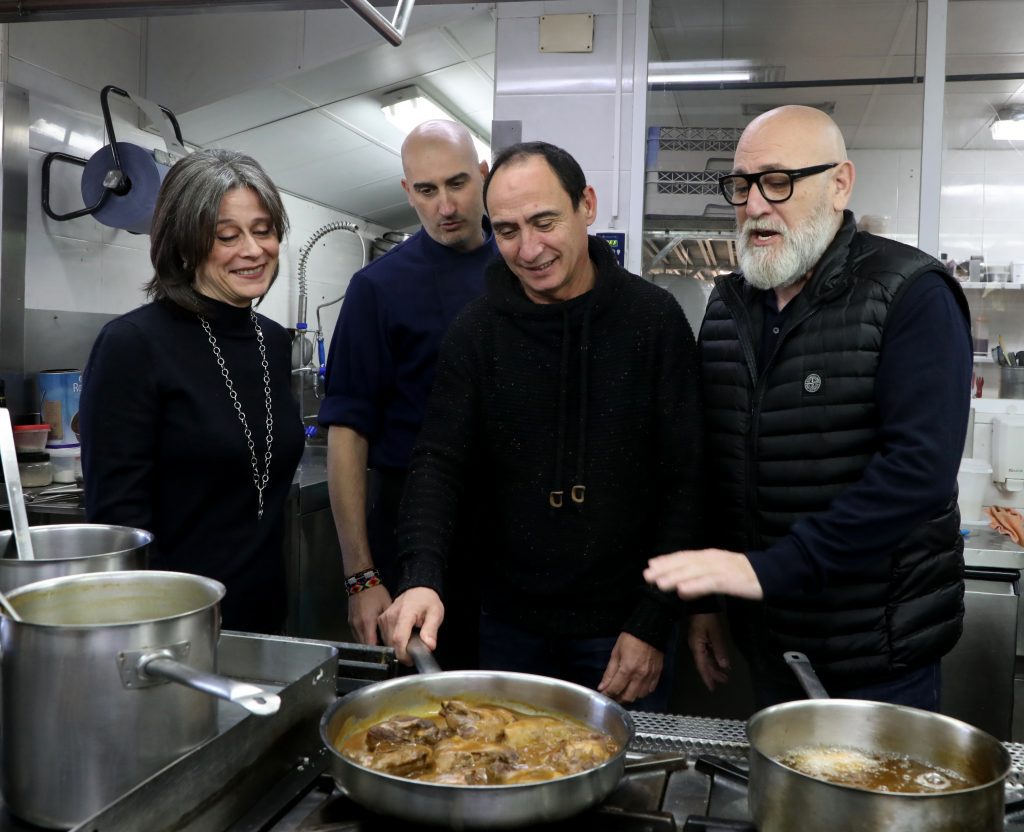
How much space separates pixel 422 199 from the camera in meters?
2.10

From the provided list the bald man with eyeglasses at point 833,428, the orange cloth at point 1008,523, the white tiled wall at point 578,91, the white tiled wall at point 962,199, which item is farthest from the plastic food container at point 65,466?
the orange cloth at point 1008,523

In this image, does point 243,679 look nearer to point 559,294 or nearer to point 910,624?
point 559,294

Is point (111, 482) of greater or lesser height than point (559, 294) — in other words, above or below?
below

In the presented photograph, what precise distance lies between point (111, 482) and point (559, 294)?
892 millimetres

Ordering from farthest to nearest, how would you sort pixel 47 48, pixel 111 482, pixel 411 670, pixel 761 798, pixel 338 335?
pixel 47 48 → pixel 338 335 → pixel 411 670 → pixel 111 482 → pixel 761 798

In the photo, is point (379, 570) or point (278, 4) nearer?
point (379, 570)

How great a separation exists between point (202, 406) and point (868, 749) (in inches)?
47.7

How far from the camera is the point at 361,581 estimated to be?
6.72 feet

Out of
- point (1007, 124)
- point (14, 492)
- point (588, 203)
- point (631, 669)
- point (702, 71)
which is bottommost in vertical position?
point (631, 669)

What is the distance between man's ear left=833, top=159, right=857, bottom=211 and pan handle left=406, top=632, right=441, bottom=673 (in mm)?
1071

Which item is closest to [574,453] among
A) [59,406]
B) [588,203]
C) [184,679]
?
[588,203]

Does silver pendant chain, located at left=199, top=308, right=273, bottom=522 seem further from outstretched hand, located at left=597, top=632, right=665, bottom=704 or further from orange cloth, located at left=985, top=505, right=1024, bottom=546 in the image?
orange cloth, located at left=985, top=505, right=1024, bottom=546

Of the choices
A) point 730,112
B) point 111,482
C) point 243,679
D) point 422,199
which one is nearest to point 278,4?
point 422,199

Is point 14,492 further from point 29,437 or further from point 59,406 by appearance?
point 59,406
